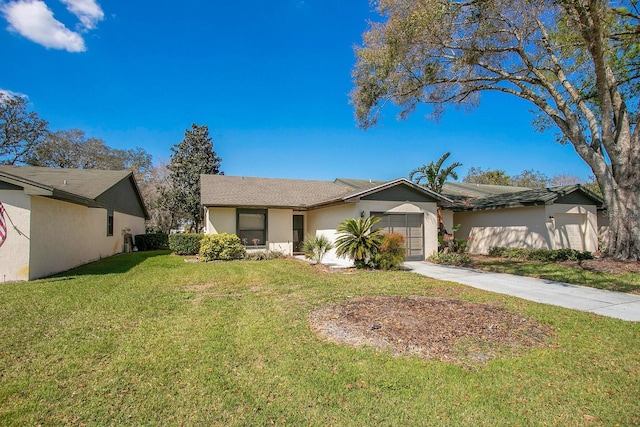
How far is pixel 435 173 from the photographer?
16.8 meters

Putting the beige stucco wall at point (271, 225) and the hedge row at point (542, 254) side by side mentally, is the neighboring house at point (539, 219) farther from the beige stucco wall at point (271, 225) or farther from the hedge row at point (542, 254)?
the beige stucco wall at point (271, 225)

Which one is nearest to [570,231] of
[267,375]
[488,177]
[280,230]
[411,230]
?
[411,230]

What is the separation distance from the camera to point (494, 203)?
54.0 feet

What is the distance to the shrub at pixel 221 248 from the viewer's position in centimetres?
1356

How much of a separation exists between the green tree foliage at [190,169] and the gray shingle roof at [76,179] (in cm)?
600

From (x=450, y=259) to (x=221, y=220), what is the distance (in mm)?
10677

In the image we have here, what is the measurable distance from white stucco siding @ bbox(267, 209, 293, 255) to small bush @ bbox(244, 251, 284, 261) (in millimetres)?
656

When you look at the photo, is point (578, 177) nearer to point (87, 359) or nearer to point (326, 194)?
point (326, 194)

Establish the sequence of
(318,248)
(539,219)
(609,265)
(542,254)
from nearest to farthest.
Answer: (609,265) < (318,248) < (542,254) < (539,219)

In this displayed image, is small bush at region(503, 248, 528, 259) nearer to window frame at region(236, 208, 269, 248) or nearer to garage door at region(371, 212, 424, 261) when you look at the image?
A: garage door at region(371, 212, 424, 261)

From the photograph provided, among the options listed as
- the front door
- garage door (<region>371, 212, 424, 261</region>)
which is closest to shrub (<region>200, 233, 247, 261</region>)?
the front door

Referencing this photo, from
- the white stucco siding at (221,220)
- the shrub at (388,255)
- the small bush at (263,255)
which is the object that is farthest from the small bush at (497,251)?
the white stucco siding at (221,220)

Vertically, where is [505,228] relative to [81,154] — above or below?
below

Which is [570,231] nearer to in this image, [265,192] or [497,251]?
[497,251]
